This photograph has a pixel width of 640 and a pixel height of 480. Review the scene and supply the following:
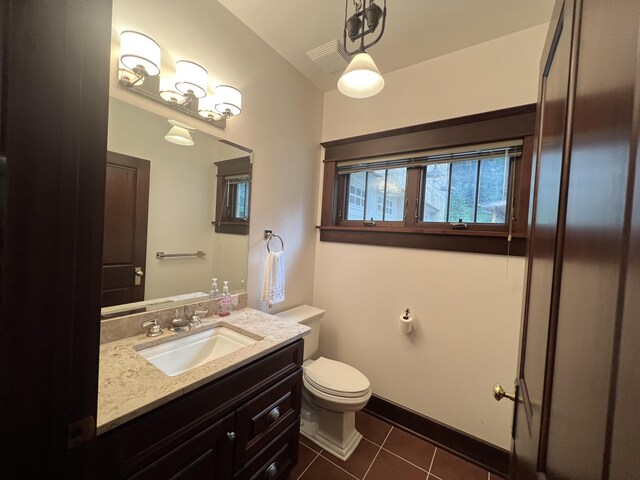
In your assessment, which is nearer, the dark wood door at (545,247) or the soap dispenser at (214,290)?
the dark wood door at (545,247)

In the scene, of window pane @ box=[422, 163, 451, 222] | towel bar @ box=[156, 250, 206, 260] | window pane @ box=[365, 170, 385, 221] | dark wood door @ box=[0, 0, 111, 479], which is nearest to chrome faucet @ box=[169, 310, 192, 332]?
towel bar @ box=[156, 250, 206, 260]

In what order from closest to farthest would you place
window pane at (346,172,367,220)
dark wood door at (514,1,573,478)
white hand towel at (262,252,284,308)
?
dark wood door at (514,1,573,478)
white hand towel at (262,252,284,308)
window pane at (346,172,367,220)

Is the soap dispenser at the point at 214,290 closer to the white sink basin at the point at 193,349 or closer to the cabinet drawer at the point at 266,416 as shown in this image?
the white sink basin at the point at 193,349

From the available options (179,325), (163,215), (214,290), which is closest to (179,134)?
(163,215)

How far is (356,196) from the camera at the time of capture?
231 centimetres

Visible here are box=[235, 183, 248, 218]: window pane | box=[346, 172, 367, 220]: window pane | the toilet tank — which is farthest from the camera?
box=[346, 172, 367, 220]: window pane

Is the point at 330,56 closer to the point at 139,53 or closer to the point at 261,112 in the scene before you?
the point at 261,112

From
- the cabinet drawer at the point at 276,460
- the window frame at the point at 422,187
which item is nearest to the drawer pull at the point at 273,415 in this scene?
the cabinet drawer at the point at 276,460

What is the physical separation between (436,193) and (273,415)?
1733 mm

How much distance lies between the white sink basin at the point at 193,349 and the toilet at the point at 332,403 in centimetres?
58

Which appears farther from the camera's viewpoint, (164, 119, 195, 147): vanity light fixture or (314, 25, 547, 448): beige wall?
(314, 25, 547, 448): beige wall

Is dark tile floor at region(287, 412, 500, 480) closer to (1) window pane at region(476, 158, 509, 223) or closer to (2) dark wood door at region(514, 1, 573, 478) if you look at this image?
(2) dark wood door at region(514, 1, 573, 478)

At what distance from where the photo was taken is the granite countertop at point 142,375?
77 centimetres

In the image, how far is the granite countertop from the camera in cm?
77
